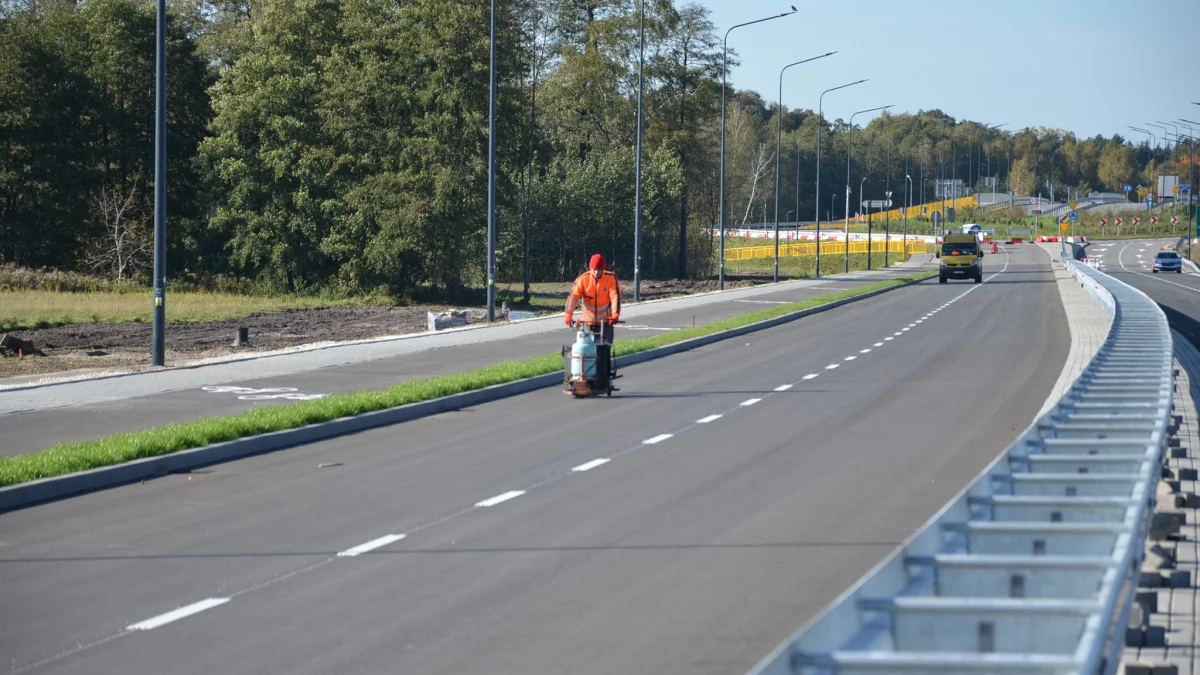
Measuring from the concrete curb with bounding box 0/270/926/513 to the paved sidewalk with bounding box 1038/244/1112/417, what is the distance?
763cm

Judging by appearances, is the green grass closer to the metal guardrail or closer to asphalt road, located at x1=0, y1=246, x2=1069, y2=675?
asphalt road, located at x1=0, y1=246, x2=1069, y2=675

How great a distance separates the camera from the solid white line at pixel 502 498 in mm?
11023

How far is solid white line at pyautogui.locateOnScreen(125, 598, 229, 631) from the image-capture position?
7300mm

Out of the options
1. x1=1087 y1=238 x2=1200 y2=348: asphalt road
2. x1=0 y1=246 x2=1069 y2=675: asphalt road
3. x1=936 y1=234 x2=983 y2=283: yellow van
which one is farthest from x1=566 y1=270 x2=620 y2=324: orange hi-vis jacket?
x1=936 y1=234 x2=983 y2=283: yellow van

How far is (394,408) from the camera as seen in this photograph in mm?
16531

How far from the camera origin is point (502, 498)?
11234 millimetres

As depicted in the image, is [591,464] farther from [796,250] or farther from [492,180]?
[796,250]

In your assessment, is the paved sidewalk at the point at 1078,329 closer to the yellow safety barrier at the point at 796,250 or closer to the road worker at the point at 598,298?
the road worker at the point at 598,298

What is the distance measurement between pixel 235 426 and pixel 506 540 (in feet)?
18.9

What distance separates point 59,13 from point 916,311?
134 ft

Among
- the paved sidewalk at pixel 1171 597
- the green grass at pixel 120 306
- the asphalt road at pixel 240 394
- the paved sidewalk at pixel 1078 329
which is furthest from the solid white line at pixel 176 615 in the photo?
the green grass at pixel 120 306

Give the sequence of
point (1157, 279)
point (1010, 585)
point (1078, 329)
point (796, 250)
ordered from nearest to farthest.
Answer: point (1010, 585) < point (1078, 329) < point (1157, 279) < point (796, 250)

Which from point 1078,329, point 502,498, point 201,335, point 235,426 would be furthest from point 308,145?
point 502,498

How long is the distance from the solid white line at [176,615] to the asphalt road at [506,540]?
31 mm
